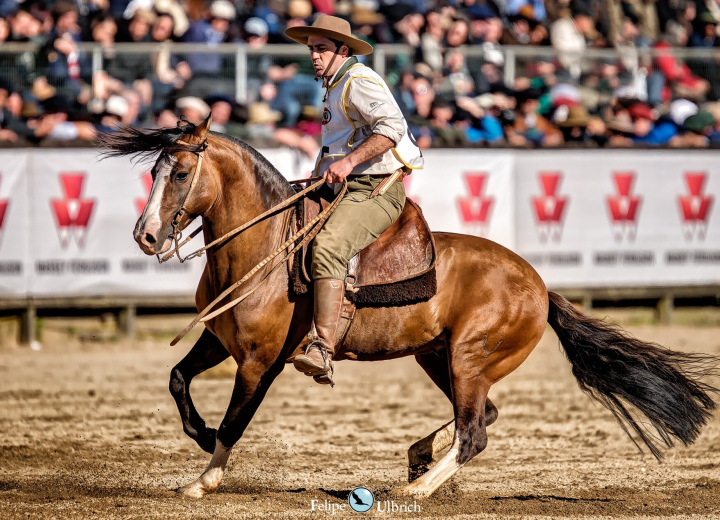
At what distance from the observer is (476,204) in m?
12.3

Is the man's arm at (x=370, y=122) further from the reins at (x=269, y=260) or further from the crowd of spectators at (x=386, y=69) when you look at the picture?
the crowd of spectators at (x=386, y=69)

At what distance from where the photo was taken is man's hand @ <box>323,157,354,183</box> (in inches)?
211

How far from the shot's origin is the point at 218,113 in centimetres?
1218

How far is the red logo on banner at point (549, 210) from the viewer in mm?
12484

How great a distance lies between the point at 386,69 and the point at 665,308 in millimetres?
4728

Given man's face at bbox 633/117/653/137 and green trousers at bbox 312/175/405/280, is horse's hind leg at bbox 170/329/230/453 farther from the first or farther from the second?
man's face at bbox 633/117/653/137

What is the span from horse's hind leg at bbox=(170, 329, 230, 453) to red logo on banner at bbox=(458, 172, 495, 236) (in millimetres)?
6794

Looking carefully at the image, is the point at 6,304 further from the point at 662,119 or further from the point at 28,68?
the point at 662,119

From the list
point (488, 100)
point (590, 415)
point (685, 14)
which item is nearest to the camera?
point (590, 415)

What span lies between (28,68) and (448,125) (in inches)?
203

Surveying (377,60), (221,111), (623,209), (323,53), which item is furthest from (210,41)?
(323,53)

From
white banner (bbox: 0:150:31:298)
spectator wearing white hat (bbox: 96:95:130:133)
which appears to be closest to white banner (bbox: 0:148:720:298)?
white banner (bbox: 0:150:31:298)

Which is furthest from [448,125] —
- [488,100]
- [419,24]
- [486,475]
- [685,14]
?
[486,475]

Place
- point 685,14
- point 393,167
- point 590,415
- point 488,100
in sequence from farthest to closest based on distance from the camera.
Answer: point 685,14, point 488,100, point 590,415, point 393,167
